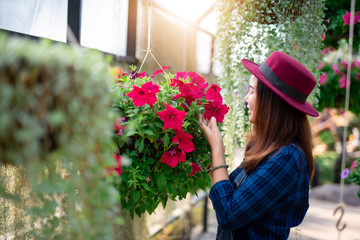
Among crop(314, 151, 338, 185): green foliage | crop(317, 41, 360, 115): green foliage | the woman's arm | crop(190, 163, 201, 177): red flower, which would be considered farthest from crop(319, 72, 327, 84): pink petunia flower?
crop(314, 151, 338, 185): green foliage

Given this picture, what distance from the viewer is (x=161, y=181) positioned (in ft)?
3.12

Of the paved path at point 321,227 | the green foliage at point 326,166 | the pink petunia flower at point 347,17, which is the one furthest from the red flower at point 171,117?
the green foliage at point 326,166

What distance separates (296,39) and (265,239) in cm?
131

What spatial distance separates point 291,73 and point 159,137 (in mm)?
511

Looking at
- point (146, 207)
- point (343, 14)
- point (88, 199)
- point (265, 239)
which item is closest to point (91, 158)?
point (88, 199)

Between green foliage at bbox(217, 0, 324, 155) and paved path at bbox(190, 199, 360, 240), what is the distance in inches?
78.0

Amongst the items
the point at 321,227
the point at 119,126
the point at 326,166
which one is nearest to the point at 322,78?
the point at 321,227

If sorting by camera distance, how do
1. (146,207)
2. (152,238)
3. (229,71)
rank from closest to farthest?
1. (146,207)
2. (229,71)
3. (152,238)

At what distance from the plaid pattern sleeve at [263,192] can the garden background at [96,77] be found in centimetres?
20

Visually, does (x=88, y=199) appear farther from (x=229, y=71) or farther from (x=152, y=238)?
(x=152, y=238)

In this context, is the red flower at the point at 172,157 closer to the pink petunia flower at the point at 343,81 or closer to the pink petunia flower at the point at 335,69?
the pink petunia flower at the point at 343,81

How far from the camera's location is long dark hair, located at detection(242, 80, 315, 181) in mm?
1102

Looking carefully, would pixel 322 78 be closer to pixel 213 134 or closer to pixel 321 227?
pixel 321 227

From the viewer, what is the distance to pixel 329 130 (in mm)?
7059
